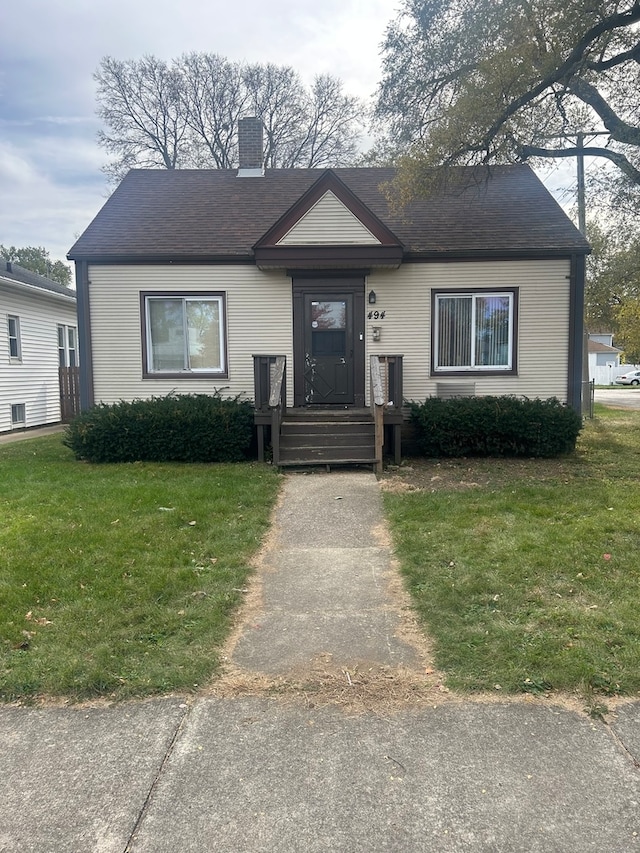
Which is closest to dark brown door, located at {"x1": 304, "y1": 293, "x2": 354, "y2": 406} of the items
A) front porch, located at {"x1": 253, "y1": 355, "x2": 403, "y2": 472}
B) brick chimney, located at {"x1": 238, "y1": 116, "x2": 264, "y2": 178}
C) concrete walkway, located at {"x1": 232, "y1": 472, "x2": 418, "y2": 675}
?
front porch, located at {"x1": 253, "y1": 355, "x2": 403, "y2": 472}

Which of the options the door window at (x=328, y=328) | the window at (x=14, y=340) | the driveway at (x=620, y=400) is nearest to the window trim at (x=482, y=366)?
the door window at (x=328, y=328)

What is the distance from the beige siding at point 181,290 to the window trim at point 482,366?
269 cm

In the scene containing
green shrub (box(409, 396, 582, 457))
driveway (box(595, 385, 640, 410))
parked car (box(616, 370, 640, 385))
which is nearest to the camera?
green shrub (box(409, 396, 582, 457))

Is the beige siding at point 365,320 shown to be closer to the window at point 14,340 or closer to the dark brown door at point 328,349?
the dark brown door at point 328,349

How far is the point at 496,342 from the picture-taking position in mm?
11156

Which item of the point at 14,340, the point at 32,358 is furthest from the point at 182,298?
the point at 32,358

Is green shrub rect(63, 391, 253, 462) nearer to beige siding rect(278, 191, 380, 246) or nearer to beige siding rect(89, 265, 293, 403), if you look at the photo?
beige siding rect(89, 265, 293, 403)

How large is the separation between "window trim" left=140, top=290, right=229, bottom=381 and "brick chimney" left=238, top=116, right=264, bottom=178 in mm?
4184

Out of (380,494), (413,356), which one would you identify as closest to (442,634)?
(380,494)

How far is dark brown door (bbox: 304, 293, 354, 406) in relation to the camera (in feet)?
36.7

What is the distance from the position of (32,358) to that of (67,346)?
9.54 ft

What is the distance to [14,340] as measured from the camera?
15.5 metres

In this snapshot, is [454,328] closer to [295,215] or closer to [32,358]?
[295,215]

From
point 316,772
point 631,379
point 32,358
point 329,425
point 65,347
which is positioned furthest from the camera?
point 631,379
